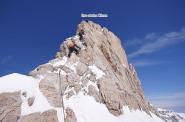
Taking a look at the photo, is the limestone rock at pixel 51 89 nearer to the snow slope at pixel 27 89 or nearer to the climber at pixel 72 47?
the snow slope at pixel 27 89

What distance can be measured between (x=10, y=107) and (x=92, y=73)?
88.5ft

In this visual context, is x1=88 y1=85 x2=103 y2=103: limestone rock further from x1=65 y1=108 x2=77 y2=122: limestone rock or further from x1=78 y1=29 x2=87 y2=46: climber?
x1=78 y1=29 x2=87 y2=46: climber

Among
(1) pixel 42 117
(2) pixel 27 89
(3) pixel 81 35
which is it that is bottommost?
(1) pixel 42 117

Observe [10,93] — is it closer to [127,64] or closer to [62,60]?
[62,60]

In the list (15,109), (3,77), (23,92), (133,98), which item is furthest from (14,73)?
(133,98)

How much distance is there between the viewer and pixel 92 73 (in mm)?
73938

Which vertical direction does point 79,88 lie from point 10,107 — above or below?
above

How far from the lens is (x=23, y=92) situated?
187ft

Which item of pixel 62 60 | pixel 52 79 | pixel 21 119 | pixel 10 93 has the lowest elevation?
pixel 21 119

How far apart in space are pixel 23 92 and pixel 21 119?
758cm

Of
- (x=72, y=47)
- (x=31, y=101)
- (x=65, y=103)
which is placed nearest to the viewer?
(x=31, y=101)

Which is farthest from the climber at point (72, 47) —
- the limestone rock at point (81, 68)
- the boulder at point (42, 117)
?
the boulder at point (42, 117)

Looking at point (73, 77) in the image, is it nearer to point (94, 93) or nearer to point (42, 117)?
point (94, 93)

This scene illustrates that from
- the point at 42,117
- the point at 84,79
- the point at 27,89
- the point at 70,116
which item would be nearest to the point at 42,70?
the point at 27,89
